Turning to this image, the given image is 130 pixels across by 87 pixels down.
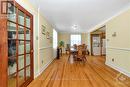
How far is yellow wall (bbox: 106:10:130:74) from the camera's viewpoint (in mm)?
4336

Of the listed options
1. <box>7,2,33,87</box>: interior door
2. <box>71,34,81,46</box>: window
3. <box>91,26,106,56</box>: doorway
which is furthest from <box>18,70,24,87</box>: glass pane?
<box>71,34,81,46</box>: window

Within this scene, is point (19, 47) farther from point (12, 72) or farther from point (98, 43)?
point (98, 43)

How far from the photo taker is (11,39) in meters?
2.50

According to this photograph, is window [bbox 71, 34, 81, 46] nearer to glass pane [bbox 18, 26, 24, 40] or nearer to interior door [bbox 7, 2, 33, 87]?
interior door [bbox 7, 2, 33, 87]

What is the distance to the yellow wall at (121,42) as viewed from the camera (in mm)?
4336

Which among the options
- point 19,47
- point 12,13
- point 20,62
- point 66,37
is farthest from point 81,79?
point 66,37

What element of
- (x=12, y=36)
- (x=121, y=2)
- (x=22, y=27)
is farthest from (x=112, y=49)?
(x=12, y=36)

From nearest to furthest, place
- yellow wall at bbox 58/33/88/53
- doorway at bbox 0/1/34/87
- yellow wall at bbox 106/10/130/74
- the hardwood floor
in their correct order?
doorway at bbox 0/1/34/87 → the hardwood floor → yellow wall at bbox 106/10/130/74 → yellow wall at bbox 58/33/88/53

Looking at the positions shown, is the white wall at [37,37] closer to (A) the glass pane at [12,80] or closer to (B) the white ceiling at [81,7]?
(B) the white ceiling at [81,7]

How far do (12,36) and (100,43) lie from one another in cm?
997

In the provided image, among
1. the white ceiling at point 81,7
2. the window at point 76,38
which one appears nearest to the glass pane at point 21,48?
the white ceiling at point 81,7

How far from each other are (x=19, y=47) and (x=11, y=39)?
1.59 ft

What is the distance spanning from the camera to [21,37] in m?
3.08

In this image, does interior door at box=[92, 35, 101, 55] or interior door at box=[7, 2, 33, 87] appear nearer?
interior door at box=[7, 2, 33, 87]
